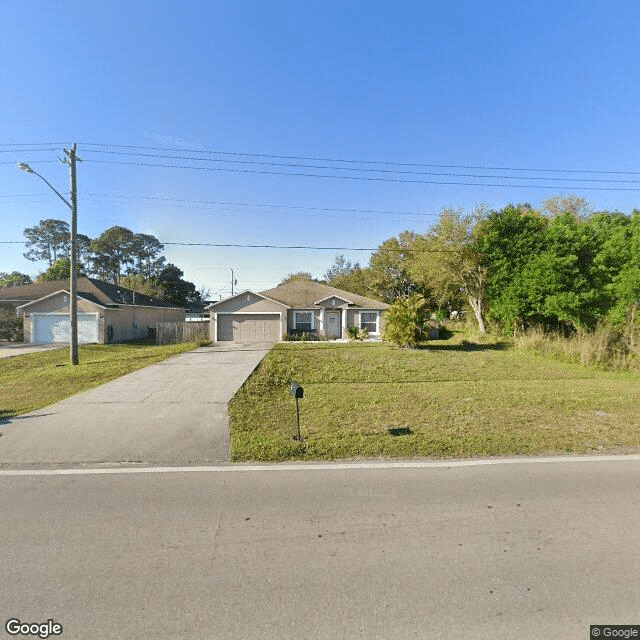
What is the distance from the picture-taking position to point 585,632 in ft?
6.73

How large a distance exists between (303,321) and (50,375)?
1474 centimetres

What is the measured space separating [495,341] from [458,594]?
1821 centimetres

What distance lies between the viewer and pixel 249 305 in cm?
2261

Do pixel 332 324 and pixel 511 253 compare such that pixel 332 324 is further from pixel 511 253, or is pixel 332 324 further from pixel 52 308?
pixel 52 308

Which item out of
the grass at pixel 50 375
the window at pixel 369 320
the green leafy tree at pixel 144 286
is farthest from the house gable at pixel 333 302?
the green leafy tree at pixel 144 286

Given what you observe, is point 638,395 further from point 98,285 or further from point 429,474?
point 98,285

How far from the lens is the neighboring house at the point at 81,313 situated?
2180 cm

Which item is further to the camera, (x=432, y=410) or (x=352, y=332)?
(x=352, y=332)

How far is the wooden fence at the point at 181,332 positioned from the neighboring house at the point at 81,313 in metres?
3.92

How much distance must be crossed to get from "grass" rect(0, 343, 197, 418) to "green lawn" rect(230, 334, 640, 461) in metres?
4.80

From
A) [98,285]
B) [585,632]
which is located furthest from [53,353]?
[585,632]

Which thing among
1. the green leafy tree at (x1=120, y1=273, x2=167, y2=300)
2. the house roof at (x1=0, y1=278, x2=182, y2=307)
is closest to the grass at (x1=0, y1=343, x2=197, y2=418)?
the house roof at (x1=0, y1=278, x2=182, y2=307)

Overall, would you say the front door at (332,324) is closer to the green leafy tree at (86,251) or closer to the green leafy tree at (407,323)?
the green leafy tree at (407,323)

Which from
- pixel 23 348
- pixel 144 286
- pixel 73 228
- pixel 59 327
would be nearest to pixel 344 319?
pixel 73 228
